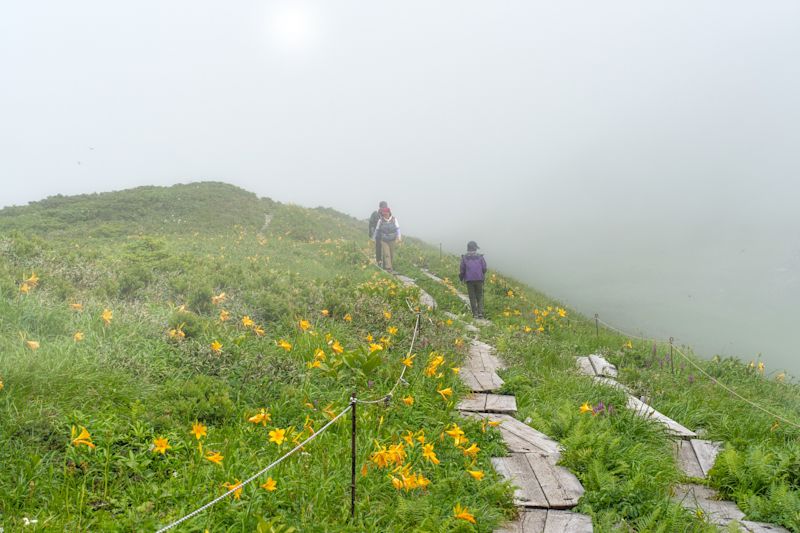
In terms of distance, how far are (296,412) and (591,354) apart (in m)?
7.28

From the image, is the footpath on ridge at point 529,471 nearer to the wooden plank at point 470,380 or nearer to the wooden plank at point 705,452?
the wooden plank at point 470,380

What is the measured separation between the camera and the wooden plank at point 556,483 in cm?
453

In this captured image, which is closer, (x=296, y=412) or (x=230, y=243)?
(x=296, y=412)

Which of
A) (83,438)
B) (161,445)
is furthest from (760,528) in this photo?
(83,438)

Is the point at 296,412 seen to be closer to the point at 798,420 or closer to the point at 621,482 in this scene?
the point at 621,482

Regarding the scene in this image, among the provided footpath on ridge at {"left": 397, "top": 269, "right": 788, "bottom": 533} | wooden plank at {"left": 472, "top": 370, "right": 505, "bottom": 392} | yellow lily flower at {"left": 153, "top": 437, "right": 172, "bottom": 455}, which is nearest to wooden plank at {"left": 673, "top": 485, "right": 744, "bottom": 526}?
footpath on ridge at {"left": 397, "top": 269, "right": 788, "bottom": 533}

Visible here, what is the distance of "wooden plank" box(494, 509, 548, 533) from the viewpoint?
13.5ft

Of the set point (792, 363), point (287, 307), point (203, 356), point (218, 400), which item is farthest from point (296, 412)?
point (792, 363)

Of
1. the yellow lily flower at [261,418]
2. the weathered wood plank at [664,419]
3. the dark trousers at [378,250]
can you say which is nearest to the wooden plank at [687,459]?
the weathered wood plank at [664,419]

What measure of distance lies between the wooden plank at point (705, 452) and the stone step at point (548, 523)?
7.49 feet

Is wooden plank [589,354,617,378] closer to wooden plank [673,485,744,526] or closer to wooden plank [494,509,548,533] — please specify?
wooden plank [673,485,744,526]

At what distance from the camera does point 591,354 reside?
1019 centimetres

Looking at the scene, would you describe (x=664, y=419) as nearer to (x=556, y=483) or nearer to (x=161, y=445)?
(x=556, y=483)

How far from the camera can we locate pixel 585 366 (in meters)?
9.23
